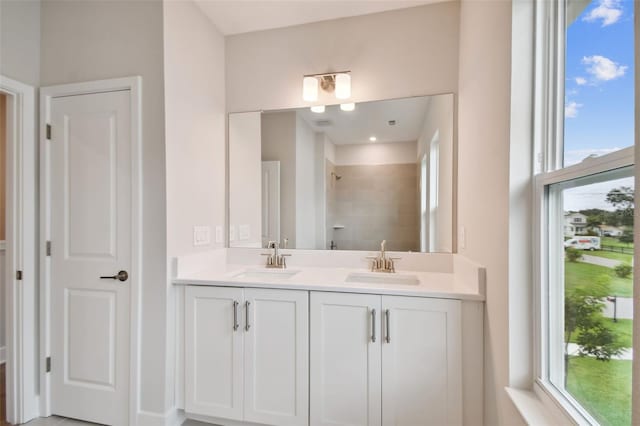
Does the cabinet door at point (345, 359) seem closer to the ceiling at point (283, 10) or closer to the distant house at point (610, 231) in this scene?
the distant house at point (610, 231)

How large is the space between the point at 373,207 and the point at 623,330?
5.14 ft

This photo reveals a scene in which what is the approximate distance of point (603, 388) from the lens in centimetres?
84

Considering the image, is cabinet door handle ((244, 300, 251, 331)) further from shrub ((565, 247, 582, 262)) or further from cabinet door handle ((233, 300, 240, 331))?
shrub ((565, 247, 582, 262))

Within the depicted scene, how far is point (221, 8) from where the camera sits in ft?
6.95

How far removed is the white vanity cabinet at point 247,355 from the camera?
67.7 inches

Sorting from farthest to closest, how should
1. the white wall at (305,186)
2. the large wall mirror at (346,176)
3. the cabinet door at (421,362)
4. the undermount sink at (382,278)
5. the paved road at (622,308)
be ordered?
the white wall at (305,186), the large wall mirror at (346,176), the undermount sink at (382,278), the cabinet door at (421,362), the paved road at (622,308)

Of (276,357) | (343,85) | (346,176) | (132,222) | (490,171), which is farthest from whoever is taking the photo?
(346,176)

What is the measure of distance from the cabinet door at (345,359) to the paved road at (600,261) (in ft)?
3.06

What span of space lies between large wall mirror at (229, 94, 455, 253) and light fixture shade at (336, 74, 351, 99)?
115 millimetres

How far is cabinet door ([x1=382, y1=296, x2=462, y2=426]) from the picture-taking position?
5.08ft

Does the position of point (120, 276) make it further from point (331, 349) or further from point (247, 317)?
point (331, 349)

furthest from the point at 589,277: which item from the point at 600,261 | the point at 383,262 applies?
the point at 383,262

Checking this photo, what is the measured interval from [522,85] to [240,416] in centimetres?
224

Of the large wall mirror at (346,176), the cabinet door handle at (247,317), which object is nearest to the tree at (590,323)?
the large wall mirror at (346,176)
